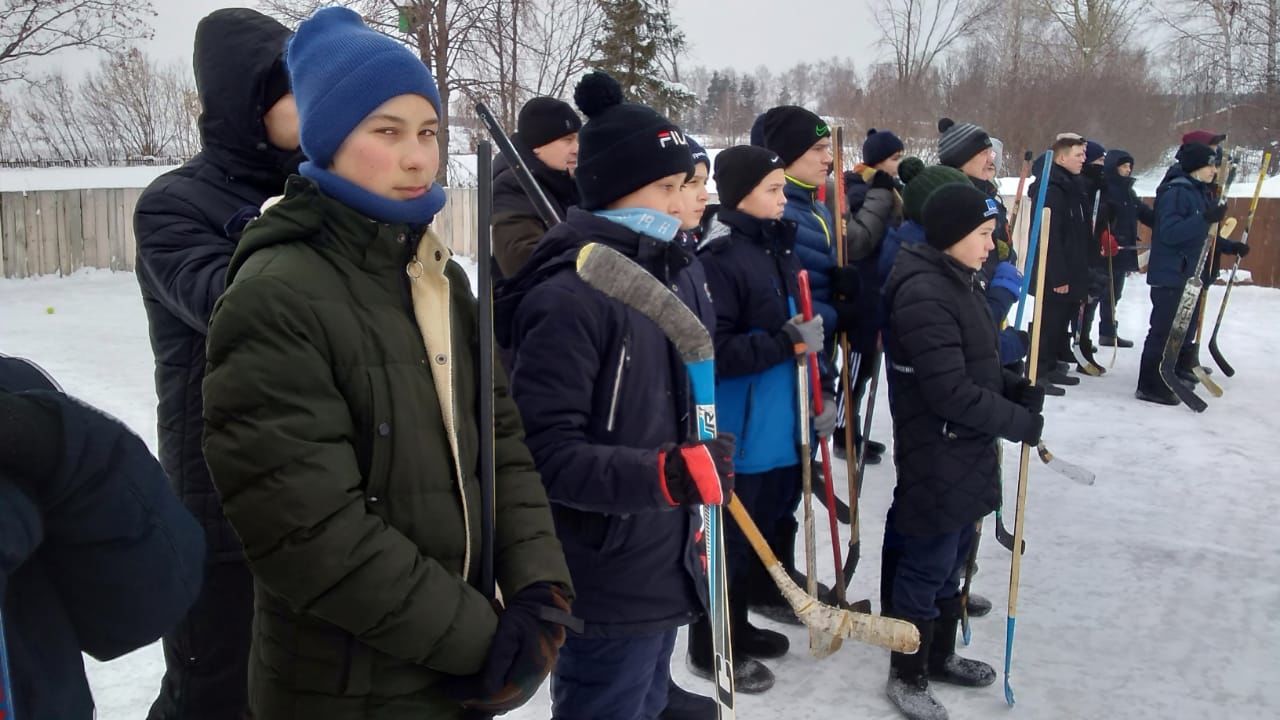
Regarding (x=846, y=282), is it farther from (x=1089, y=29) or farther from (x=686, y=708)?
(x=1089, y=29)

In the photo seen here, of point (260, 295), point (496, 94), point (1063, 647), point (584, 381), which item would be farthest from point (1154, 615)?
point (496, 94)

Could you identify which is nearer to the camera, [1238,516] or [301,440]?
[301,440]

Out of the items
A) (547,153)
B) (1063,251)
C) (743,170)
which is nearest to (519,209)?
(547,153)

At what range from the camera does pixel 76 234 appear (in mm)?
12117

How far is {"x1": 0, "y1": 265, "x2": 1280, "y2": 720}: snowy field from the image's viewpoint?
3334 millimetres

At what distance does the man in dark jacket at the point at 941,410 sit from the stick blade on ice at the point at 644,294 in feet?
3.92

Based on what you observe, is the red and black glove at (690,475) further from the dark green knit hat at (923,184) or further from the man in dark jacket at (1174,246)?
the man in dark jacket at (1174,246)

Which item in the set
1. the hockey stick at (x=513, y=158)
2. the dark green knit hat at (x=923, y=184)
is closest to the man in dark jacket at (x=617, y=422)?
the hockey stick at (x=513, y=158)

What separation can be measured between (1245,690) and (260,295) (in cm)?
367

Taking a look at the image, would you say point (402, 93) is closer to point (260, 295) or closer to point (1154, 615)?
point (260, 295)

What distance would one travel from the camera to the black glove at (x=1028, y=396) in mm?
3256

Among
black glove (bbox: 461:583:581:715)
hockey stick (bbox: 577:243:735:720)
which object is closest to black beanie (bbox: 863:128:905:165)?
hockey stick (bbox: 577:243:735:720)

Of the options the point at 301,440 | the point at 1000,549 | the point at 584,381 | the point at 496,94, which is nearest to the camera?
the point at 301,440

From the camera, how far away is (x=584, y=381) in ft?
7.12
